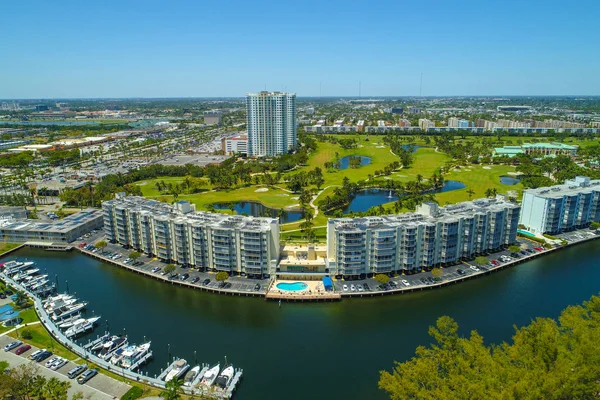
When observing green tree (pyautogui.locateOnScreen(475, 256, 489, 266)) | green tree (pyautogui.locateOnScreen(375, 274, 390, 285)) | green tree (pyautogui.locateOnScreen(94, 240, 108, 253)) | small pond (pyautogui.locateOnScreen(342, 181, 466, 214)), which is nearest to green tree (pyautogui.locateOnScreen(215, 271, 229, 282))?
green tree (pyautogui.locateOnScreen(375, 274, 390, 285))

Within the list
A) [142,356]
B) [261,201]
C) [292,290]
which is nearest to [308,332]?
[292,290]

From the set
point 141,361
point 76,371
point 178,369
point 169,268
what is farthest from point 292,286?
point 76,371

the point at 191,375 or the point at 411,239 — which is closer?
the point at 191,375

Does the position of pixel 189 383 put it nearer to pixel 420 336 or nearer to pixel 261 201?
pixel 420 336

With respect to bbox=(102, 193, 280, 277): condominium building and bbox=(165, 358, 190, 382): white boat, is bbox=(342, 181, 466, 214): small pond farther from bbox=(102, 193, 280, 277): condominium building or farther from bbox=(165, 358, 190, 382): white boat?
bbox=(165, 358, 190, 382): white boat

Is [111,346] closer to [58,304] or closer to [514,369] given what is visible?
[58,304]

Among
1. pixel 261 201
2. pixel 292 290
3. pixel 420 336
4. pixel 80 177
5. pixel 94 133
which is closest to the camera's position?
pixel 420 336

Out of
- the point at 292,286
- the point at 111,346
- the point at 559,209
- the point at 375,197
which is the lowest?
the point at 111,346
